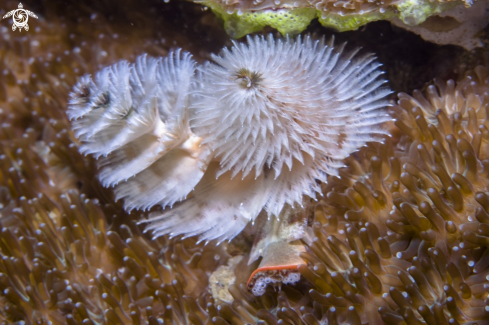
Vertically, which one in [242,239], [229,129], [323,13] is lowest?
[242,239]

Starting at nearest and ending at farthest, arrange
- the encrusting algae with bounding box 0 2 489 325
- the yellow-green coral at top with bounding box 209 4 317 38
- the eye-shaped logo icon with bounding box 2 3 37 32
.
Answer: the encrusting algae with bounding box 0 2 489 325 → the yellow-green coral at top with bounding box 209 4 317 38 → the eye-shaped logo icon with bounding box 2 3 37 32

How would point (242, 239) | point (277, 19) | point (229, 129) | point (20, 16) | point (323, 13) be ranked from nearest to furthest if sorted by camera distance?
point (229, 129) < point (323, 13) < point (277, 19) < point (242, 239) < point (20, 16)

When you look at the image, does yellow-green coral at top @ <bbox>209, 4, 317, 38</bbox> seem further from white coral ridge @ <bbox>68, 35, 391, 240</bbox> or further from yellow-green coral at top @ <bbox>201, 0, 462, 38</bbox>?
white coral ridge @ <bbox>68, 35, 391, 240</bbox>

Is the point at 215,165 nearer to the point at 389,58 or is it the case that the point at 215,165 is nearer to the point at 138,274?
the point at 138,274

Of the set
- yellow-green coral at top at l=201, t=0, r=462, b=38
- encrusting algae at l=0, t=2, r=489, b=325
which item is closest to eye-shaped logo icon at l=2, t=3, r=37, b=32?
encrusting algae at l=0, t=2, r=489, b=325

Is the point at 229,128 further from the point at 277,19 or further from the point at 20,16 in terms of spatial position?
the point at 20,16

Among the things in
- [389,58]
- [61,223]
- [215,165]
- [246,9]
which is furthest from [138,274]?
[389,58]

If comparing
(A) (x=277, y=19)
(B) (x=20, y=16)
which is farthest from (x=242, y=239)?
(B) (x=20, y=16)
